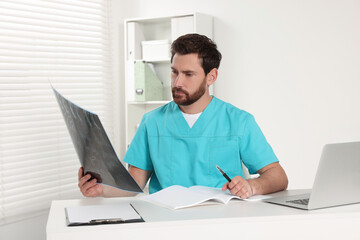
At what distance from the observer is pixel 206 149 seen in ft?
6.18

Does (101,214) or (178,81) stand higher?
(178,81)

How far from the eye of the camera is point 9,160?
108 inches

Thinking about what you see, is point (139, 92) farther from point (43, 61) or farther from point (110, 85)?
point (43, 61)

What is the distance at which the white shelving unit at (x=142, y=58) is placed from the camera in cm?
336

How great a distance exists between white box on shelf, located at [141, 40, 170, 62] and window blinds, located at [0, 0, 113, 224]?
0.31 meters

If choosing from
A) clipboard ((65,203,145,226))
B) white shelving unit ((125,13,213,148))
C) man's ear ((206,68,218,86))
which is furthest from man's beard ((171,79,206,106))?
white shelving unit ((125,13,213,148))

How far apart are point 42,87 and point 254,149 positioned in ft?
5.46

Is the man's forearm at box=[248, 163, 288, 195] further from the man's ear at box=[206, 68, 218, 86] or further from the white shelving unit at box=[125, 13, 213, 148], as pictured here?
the white shelving unit at box=[125, 13, 213, 148]

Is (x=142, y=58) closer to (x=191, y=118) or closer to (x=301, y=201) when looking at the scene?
(x=191, y=118)

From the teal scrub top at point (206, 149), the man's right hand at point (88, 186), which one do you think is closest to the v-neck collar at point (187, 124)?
the teal scrub top at point (206, 149)

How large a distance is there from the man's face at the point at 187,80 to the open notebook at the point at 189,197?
0.48 metres

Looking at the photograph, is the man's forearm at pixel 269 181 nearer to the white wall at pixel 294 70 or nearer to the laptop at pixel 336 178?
the laptop at pixel 336 178

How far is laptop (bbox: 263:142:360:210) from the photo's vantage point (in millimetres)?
1211

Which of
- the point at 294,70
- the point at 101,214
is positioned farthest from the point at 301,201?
the point at 294,70
